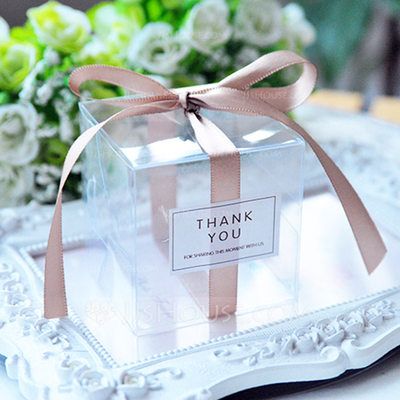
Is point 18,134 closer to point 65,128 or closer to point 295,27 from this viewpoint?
point 65,128

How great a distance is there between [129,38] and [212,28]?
0.38 ft

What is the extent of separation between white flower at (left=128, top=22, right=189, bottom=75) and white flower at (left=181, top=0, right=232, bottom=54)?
0.02 metres

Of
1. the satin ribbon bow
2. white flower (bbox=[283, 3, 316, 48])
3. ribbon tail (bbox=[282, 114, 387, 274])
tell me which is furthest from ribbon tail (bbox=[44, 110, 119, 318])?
white flower (bbox=[283, 3, 316, 48])

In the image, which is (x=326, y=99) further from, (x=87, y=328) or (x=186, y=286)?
(x=87, y=328)

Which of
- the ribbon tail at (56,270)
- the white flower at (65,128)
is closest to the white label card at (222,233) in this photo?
the ribbon tail at (56,270)

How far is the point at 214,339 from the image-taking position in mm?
841

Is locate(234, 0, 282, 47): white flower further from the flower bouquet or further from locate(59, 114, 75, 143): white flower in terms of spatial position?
locate(59, 114, 75, 143): white flower

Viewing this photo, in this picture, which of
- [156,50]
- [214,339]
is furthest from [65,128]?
[214,339]

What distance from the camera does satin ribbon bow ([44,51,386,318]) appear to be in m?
0.85

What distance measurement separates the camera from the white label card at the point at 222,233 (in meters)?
0.84

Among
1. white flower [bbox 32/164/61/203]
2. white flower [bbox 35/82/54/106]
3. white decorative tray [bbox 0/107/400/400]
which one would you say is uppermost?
white flower [bbox 35/82/54/106]

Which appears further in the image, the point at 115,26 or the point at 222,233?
the point at 115,26

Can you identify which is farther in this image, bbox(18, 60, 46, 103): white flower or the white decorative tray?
bbox(18, 60, 46, 103): white flower

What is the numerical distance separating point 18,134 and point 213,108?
0.32m
